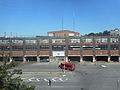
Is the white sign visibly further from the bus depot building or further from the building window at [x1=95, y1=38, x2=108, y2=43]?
the building window at [x1=95, y1=38, x2=108, y2=43]

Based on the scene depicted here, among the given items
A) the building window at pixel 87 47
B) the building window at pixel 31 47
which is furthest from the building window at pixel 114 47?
the building window at pixel 31 47

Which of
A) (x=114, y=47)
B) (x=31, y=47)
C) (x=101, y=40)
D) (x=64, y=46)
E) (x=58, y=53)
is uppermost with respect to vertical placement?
(x=101, y=40)

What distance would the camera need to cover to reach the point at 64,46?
59.5m

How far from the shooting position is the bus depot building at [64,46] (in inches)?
2343

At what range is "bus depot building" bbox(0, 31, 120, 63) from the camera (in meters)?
59.5

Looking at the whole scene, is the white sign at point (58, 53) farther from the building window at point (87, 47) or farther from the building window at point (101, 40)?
the building window at point (101, 40)


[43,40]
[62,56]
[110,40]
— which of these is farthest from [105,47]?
[43,40]

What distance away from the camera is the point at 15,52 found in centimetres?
5988

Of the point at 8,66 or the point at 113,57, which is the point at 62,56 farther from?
the point at 8,66

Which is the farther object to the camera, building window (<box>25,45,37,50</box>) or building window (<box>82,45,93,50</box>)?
building window (<box>25,45,37,50</box>)

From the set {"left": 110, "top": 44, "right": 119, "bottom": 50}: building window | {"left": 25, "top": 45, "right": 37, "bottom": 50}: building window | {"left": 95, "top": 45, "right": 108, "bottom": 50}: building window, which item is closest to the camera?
{"left": 95, "top": 45, "right": 108, "bottom": 50}: building window

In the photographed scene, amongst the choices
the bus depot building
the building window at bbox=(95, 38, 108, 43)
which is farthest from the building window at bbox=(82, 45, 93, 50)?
the building window at bbox=(95, 38, 108, 43)

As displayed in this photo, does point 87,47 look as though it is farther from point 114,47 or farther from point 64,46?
point 114,47

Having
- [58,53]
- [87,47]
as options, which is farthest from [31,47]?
[87,47]
